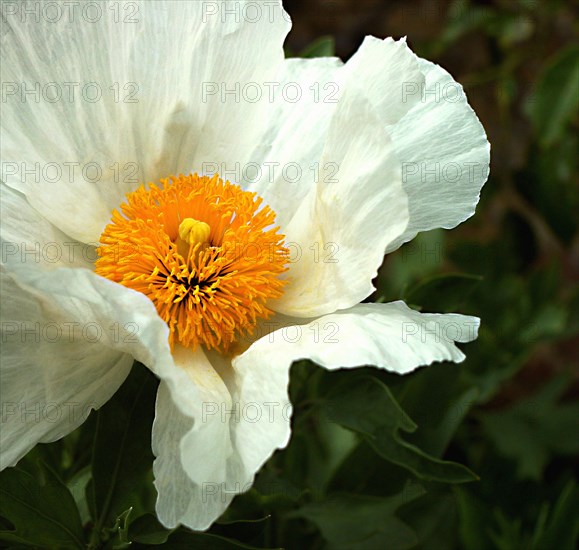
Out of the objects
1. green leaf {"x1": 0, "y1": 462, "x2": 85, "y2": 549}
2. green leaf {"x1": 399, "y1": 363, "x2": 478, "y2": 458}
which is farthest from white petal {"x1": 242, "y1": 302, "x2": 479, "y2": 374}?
green leaf {"x1": 399, "y1": 363, "x2": 478, "y2": 458}

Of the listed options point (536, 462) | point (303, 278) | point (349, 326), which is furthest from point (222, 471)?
point (536, 462)

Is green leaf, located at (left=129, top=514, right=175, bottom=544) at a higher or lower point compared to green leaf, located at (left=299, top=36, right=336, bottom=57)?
lower

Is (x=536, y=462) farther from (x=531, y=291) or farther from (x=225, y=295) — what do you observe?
(x=225, y=295)

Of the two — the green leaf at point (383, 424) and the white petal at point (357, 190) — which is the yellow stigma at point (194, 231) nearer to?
the white petal at point (357, 190)

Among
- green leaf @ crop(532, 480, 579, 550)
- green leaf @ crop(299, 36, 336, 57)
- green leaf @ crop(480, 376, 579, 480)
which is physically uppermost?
green leaf @ crop(299, 36, 336, 57)

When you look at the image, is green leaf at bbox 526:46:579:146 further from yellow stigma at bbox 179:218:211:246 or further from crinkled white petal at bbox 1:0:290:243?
yellow stigma at bbox 179:218:211:246
